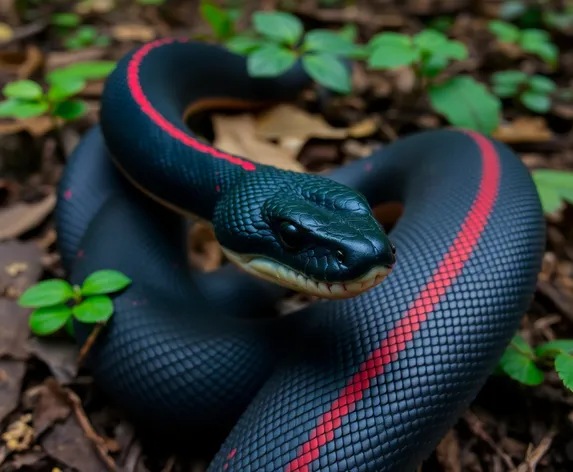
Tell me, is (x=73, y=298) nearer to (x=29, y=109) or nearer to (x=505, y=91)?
(x=29, y=109)

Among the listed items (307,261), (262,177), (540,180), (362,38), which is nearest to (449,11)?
(362,38)

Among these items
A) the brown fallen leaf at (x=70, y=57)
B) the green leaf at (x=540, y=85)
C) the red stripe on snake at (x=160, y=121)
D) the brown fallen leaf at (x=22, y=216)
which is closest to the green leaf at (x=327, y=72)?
the red stripe on snake at (x=160, y=121)

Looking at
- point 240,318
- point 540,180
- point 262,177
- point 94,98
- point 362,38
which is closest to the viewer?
point 262,177

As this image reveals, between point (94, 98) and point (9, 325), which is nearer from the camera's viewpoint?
point (9, 325)

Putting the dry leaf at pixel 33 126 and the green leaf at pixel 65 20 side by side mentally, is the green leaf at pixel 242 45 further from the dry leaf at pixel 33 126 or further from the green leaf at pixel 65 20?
the green leaf at pixel 65 20

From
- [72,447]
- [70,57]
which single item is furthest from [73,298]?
[70,57]

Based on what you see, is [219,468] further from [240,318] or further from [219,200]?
[219,200]
